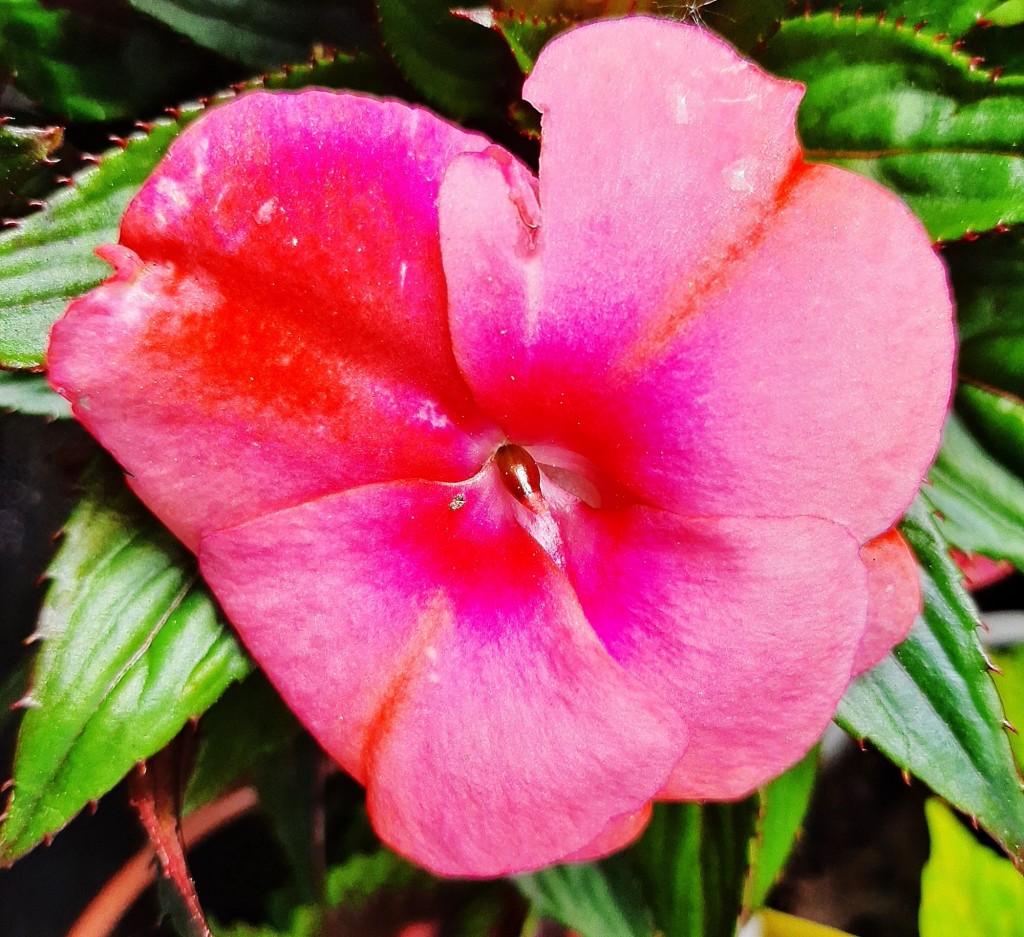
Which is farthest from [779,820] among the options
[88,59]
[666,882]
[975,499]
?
[88,59]

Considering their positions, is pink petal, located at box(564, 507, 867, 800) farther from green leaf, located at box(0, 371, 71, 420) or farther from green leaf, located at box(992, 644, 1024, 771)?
green leaf, located at box(992, 644, 1024, 771)

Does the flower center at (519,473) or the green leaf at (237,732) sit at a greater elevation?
the flower center at (519,473)

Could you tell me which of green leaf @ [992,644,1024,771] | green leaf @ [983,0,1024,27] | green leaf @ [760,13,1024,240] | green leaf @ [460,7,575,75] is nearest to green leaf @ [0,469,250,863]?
green leaf @ [460,7,575,75]

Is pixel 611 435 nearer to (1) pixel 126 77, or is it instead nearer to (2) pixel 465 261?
(2) pixel 465 261

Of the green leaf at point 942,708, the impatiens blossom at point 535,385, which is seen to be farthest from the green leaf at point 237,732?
the green leaf at point 942,708

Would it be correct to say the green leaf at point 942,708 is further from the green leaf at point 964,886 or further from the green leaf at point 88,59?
the green leaf at point 88,59

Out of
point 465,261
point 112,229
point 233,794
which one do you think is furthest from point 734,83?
point 233,794
